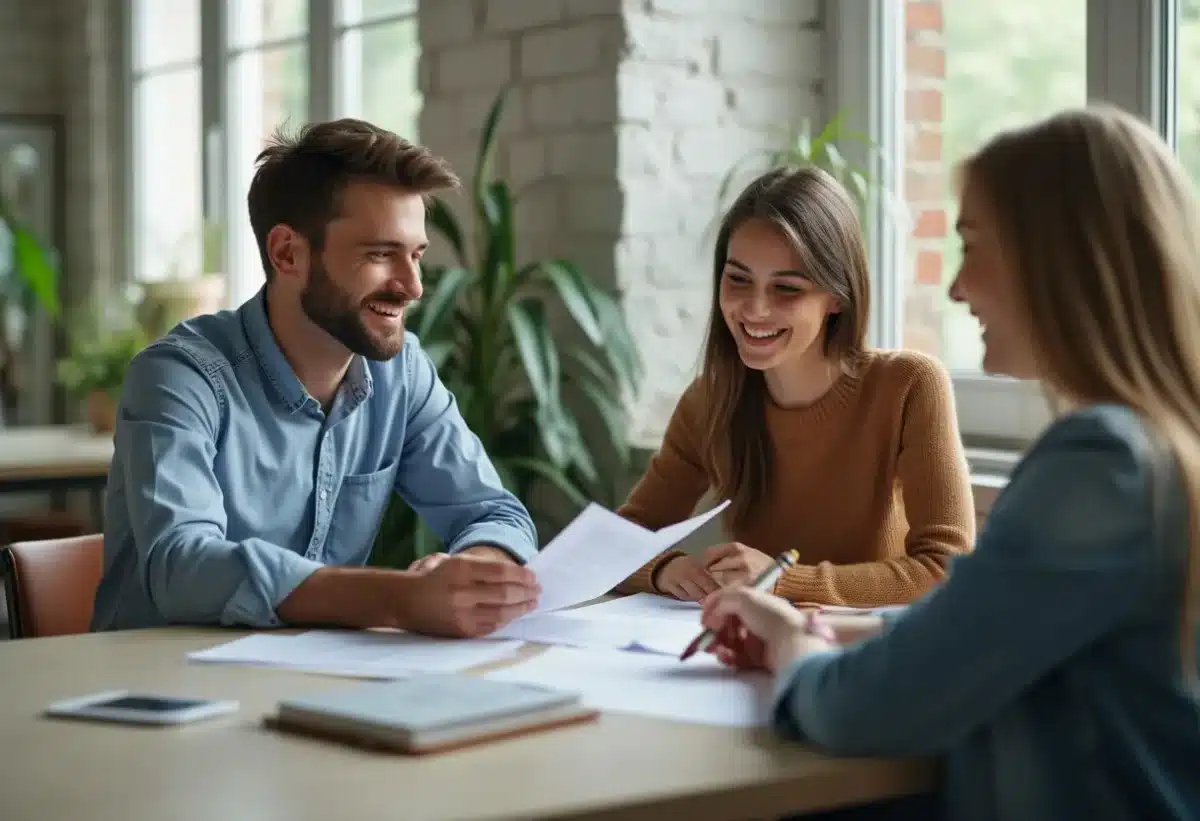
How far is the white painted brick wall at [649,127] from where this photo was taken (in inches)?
128

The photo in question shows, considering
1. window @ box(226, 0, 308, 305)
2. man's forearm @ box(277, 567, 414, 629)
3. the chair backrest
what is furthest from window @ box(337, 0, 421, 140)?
man's forearm @ box(277, 567, 414, 629)

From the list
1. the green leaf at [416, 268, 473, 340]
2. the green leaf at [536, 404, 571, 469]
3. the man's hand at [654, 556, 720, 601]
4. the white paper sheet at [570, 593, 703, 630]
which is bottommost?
the white paper sheet at [570, 593, 703, 630]

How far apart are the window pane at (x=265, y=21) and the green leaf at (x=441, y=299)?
209 centimetres

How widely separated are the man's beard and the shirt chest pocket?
0.17m

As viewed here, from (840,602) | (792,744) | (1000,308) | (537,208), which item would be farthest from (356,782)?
(537,208)

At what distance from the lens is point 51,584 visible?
6.78 feet

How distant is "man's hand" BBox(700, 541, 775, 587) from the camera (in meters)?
1.88

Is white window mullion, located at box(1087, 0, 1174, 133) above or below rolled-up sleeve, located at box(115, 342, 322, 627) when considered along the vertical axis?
above

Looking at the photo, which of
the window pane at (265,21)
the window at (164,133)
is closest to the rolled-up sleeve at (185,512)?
the window pane at (265,21)

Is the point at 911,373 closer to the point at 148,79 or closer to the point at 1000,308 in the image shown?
the point at 1000,308

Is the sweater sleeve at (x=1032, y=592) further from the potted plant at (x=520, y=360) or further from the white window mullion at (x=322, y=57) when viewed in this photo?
the white window mullion at (x=322, y=57)

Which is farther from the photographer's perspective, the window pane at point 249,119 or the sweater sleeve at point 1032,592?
the window pane at point 249,119

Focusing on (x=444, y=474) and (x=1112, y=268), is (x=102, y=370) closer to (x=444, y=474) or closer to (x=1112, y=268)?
(x=444, y=474)

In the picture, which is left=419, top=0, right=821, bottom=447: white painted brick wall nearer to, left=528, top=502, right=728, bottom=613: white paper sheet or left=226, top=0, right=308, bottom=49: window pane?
left=528, top=502, right=728, bottom=613: white paper sheet
